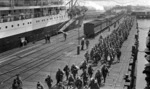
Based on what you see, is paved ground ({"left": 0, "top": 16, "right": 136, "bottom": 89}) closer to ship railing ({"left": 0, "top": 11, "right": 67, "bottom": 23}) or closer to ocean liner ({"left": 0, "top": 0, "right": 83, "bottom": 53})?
ocean liner ({"left": 0, "top": 0, "right": 83, "bottom": 53})

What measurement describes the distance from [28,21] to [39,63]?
14541mm

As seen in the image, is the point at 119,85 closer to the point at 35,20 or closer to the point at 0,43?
the point at 0,43

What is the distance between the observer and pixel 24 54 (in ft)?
82.1

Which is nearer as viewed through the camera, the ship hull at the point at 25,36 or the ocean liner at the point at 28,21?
the ship hull at the point at 25,36

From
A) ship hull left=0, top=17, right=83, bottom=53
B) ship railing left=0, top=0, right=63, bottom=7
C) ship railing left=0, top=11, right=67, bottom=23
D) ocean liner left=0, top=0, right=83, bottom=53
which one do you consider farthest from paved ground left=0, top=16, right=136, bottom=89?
ship railing left=0, top=0, right=63, bottom=7

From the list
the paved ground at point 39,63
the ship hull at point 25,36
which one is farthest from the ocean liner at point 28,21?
the paved ground at point 39,63

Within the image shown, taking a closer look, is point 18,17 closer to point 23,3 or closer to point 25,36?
point 25,36

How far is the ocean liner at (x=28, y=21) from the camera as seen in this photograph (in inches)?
1124

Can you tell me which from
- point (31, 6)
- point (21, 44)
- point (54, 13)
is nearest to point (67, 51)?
point (21, 44)

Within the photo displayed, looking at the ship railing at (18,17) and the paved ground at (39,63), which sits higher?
the ship railing at (18,17)

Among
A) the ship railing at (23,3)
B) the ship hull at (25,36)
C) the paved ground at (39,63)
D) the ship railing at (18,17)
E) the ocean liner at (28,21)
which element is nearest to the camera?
the paved ground at (39,63)

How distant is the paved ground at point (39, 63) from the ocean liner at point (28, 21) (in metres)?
2.34

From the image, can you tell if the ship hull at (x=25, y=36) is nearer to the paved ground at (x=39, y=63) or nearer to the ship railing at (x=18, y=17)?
the paved ground at (x=39, y=63)

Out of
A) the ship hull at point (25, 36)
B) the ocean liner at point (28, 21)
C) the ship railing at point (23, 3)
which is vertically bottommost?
the ship hull at point (25, 36)
